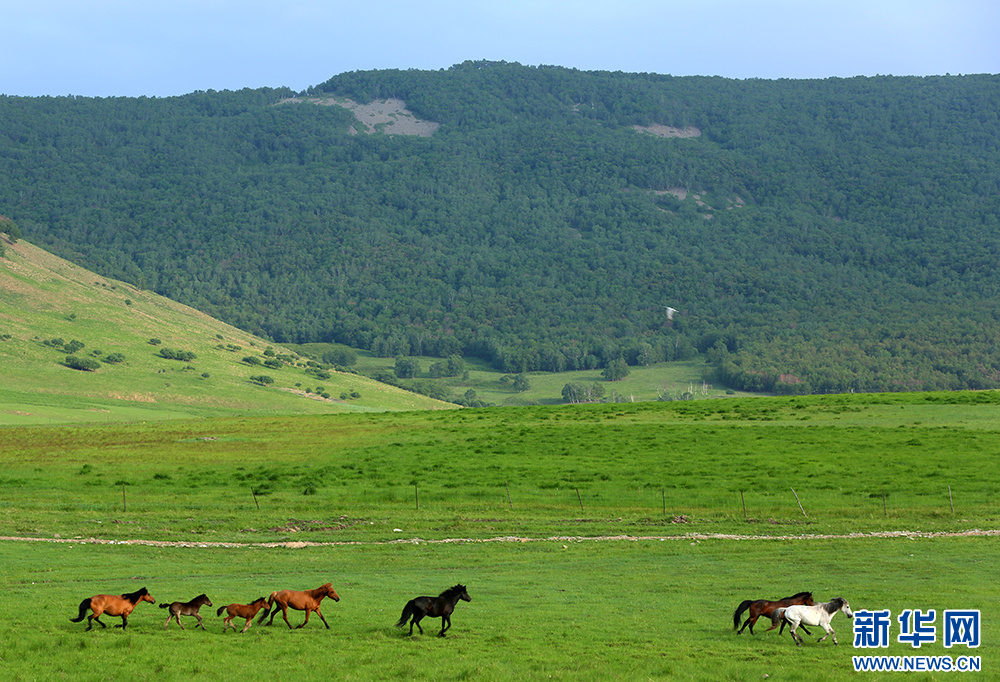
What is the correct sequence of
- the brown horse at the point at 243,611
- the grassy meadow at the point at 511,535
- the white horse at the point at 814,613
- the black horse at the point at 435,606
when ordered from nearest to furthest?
1. the grassy meadow at the point at 511,535
2. the white horse at the point at 814,613
3. the black horse at the point at 435,606
4. the brown horse at the point at 243,611

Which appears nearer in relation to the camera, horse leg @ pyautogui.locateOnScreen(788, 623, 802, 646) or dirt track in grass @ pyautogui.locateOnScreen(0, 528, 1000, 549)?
horse leg @ pyautogui.locateOnScreen(788, 623, 802, 646)

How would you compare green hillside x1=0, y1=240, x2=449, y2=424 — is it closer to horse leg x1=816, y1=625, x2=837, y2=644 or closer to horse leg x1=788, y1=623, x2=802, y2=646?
horse leg x1=788, y1=623, x2=802, y2=646

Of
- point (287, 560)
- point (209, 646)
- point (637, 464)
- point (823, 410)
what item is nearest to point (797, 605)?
point (209, 646)

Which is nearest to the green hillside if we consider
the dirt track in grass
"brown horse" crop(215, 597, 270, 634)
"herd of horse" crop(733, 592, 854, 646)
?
the dirt track in grass

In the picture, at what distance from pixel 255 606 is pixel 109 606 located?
3017 millimetres

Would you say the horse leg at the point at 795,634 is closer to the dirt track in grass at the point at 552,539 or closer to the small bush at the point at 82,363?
the dirt track in grass at the point at 552,539

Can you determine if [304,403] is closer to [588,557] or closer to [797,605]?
[588,557]

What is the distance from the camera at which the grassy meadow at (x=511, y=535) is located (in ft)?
60.2

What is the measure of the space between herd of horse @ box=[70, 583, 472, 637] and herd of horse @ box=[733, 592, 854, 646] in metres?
6.07

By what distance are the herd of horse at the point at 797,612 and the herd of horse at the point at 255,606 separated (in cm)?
607

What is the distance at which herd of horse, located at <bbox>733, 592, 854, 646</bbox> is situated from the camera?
18672 mm

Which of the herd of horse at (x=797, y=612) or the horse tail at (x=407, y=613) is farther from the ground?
the herd of horse at (x=797, y=612)

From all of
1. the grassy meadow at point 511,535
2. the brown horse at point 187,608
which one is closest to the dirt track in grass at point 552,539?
the grassy meadow at point 511,535

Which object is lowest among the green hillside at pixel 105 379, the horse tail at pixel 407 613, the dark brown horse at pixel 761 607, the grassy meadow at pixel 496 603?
the green hillside at pixel 105 379
